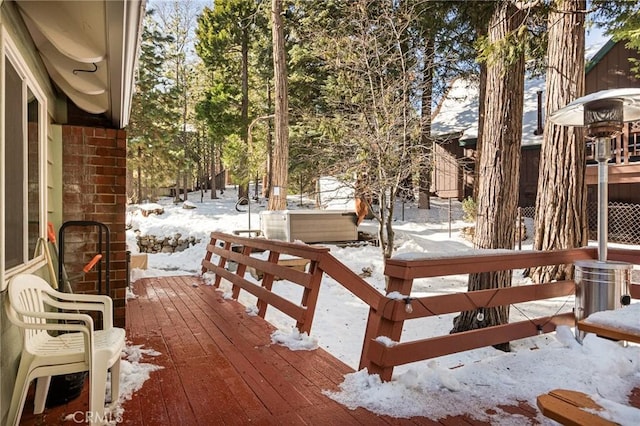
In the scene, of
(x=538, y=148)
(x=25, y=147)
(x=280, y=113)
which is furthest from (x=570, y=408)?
(x=538, y=148)

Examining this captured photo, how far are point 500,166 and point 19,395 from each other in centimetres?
508

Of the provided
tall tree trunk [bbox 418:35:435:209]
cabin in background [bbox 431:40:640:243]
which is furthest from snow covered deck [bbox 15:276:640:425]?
cabin in background [bbox 431:40:640:243]

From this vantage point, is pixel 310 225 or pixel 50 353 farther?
pixel 310 225

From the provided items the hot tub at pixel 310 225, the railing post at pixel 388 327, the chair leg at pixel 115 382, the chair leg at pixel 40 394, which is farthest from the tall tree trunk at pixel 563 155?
the chair leg at pixel 40 394

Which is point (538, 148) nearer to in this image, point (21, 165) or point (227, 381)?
point (227, 381)

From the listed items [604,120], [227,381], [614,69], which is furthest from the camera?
[614,69]

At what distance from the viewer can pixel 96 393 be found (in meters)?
1.90

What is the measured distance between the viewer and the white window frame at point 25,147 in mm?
1742

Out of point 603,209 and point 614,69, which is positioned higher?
point 614,69

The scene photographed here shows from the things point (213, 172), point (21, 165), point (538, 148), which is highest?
point (538, 148)

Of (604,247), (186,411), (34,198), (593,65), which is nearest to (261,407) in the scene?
(186,411)

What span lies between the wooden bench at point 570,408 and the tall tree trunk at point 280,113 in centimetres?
906

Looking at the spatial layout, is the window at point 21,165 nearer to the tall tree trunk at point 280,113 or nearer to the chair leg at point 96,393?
the chair leg at point 96,393

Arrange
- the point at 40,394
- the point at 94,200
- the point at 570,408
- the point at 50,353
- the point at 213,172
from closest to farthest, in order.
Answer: the point at 570,408 < the point at 50,353 < the point at 40,394 < the point at 94,200 < the point at 213,172
